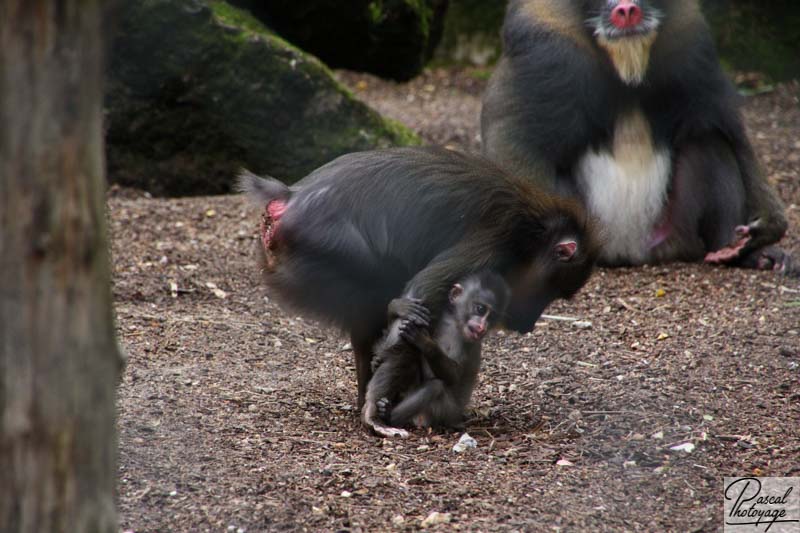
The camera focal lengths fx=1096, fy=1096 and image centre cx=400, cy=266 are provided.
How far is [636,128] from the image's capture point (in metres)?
5.22

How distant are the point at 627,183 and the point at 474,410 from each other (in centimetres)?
205

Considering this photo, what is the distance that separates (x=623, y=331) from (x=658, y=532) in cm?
193

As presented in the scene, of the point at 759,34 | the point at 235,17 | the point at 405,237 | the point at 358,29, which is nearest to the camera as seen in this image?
the point at 405,237

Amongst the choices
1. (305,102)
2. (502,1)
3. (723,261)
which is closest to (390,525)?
(723,261)

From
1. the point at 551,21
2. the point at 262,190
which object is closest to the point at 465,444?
the point at 262,190

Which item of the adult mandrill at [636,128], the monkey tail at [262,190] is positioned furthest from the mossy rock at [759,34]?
the monkey tail at [262,190]

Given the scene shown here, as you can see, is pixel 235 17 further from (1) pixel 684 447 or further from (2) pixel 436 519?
(2) pixel 436 519

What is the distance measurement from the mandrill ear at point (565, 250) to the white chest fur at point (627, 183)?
1.76 m

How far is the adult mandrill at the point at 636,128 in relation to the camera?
502 centimetres

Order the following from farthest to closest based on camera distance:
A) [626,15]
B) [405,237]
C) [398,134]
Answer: [398,134]
[626,15]
[405,237]

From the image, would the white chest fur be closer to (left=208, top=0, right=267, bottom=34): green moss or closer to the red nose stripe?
the red nose stripe

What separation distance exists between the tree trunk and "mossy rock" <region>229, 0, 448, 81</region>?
16.1 feet

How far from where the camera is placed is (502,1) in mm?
10359

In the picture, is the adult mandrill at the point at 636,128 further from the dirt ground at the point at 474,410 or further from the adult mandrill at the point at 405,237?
the adult mandrill at the point at 405,237
